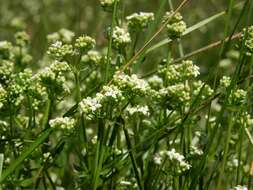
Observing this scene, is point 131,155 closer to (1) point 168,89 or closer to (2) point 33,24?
(1) point 168,89

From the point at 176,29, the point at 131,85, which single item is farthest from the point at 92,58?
the point at 131,85

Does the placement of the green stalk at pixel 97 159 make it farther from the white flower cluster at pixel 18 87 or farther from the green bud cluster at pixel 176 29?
the green bud cluster at pixel 176 29

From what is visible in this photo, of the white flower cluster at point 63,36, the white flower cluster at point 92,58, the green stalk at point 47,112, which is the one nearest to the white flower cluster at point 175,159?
the green stalk at point 47,112

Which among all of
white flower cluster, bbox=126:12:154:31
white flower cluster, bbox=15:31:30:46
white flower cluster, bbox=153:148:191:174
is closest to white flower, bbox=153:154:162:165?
white flower cluster, bbox=153:148:191:174

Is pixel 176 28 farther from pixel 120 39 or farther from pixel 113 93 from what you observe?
pixel 113 93

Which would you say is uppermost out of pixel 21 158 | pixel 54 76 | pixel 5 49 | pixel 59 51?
pixel 5 49

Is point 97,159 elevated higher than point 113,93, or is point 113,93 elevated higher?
point 113,93
